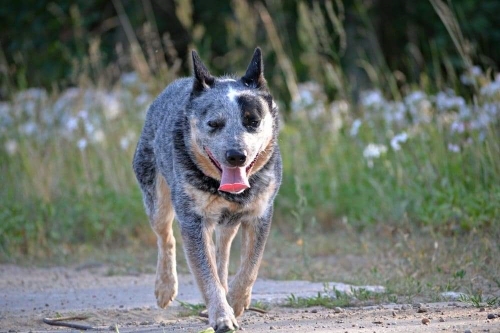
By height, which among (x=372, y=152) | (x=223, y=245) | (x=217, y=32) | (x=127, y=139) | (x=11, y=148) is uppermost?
(x=217, y=32)

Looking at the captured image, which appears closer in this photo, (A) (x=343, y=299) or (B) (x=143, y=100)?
(A) (x=343, y=299)

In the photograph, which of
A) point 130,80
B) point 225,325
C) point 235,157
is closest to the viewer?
point 225,325

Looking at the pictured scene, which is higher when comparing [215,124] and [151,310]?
[215,124]

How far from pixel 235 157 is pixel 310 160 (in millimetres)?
4698

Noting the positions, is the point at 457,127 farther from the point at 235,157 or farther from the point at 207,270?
the point at 207,270

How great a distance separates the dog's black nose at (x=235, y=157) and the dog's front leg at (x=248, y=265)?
2.16 feet

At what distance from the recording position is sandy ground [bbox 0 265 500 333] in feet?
17.4

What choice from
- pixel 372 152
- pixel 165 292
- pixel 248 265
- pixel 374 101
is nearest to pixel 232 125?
pixel 248 265

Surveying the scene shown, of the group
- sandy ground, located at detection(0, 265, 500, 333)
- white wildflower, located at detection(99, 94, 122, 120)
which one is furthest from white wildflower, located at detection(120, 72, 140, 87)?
sandy ground, located at detection(0, 265, 500, 333)

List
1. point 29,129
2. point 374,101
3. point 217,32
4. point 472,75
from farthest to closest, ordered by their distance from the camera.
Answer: point 217,32
point 29,129
point 374,101
point 472,75

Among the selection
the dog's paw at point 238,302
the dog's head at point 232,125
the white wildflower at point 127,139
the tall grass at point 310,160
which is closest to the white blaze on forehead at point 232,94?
the dog's head at point 232,125

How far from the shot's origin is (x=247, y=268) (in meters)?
5.99

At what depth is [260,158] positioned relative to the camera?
6.05m

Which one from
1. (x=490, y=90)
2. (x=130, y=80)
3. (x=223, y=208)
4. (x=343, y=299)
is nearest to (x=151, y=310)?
(x=223, y=208)
